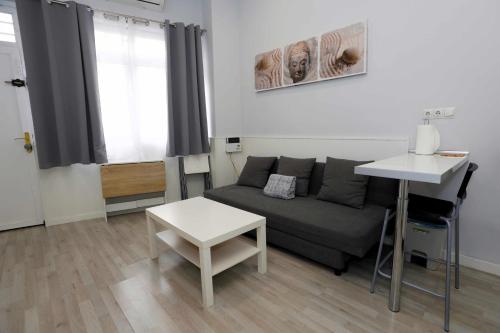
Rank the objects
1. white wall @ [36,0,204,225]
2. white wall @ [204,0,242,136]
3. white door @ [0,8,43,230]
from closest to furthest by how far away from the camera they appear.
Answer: white door @ [0,8,43,230], white wall @ [36,0,204,225], white wall @ [204,0,242,136]

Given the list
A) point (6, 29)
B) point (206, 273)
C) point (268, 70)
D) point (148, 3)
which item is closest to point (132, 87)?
point (148, 3)

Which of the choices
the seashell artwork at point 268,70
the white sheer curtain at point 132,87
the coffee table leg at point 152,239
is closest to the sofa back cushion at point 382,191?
the seashell artwork at point 268,70

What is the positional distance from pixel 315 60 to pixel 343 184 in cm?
140

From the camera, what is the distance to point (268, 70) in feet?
10.6

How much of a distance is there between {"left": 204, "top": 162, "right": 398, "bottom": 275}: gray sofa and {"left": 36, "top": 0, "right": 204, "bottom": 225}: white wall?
1.97 meters

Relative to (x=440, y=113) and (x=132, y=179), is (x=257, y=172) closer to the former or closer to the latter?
(x=132, y=179)

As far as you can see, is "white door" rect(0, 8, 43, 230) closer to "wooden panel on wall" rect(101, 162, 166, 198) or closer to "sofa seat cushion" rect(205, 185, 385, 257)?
"wooden panel on wall" rect(101, 162, 166, 198)

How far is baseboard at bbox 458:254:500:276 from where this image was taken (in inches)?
72.9

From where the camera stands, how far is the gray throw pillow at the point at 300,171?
2627mm

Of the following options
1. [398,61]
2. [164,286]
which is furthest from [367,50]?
[164,286]

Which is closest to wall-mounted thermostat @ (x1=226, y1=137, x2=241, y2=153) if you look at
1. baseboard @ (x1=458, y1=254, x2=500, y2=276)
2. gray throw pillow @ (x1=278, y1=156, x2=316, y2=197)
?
gray throw pillow @ (x1=278, y1=156, x2=316, y2=197)

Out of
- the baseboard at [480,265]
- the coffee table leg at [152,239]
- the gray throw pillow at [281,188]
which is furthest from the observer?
the gray throw pillow at [281,188]

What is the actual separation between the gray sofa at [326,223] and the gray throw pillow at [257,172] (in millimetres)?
438

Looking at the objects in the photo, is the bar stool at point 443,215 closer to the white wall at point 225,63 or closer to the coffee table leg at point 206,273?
the coffee table leg at point 206,273
